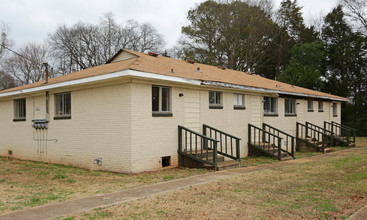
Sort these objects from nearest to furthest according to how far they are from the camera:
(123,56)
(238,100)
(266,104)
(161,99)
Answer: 1. (161,99)
2. (238,100)
3. (123,56)
4. (266,104)

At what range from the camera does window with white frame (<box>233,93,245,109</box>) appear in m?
14.0

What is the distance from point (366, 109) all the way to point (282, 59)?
1023 cm

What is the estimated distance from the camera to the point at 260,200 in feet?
21.2

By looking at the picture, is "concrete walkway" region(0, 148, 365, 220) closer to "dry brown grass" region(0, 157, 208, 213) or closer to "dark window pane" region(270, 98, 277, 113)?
"dry brown grass" region(0, 157, 208, 213)

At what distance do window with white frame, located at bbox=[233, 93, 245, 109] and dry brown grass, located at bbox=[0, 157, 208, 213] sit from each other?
4461 millimetres

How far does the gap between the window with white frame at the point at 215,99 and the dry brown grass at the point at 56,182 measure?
332cm

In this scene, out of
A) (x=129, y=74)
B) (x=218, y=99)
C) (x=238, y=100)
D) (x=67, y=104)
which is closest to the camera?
(x=129, y=74)

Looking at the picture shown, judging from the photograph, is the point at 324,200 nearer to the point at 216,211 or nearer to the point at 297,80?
the point at 216,211

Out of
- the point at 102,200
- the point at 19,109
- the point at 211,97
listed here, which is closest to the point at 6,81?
the point at 19,109

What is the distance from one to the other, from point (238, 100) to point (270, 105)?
289 cm

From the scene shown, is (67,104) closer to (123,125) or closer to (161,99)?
(123,125)

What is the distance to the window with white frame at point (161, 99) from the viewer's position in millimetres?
10703

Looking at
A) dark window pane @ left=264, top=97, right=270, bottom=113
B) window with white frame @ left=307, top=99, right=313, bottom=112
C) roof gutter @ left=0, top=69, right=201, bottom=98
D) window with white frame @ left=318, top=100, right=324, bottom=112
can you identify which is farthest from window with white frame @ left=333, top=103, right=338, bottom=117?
roof gutter @ left=0, top=69, right=201, bottom=98

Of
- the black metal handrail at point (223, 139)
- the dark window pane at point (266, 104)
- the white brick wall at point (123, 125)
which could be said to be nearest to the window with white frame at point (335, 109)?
the dark window pane at point (266, 104)
